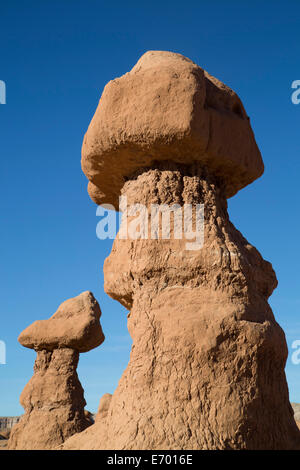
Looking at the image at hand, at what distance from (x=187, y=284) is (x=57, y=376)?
7.86m

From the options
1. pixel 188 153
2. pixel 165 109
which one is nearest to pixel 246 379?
pixel 188 153

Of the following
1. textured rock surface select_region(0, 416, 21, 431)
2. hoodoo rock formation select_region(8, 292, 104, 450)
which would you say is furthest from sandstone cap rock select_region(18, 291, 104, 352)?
textured rock surface select_region(0, 416, 21, 431)

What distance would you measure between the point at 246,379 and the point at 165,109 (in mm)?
2952

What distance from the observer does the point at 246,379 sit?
5148 millimetres

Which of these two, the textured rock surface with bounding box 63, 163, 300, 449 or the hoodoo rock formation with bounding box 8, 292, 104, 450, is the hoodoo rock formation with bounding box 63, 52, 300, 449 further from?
the hoodoo rock formation with bounding box 8, 292, 104, 450

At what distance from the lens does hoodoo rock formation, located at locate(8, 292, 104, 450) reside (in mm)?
11688

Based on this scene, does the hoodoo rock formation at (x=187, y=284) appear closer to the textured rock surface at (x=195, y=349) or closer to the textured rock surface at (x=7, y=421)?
the textured rock surface at (x=195, y=349)

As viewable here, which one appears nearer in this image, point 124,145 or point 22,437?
point 124,145

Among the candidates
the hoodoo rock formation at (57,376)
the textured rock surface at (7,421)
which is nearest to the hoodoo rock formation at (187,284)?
the hoodoo rock formation at (57,376)

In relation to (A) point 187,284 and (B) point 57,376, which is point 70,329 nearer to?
(B) point 57,376

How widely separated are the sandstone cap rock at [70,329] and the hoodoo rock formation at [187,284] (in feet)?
21.1

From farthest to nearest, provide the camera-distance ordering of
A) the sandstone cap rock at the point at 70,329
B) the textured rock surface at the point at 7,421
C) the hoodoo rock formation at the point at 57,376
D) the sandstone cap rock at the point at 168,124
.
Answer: the textured rock surface at the point at 7,421
the sandstone cap rock at the point at 70,329
the hoodoo rock formation at the point at 57,376
the sandstone cap rock at the point at 168,124

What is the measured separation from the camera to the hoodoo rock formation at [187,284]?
196 inches
